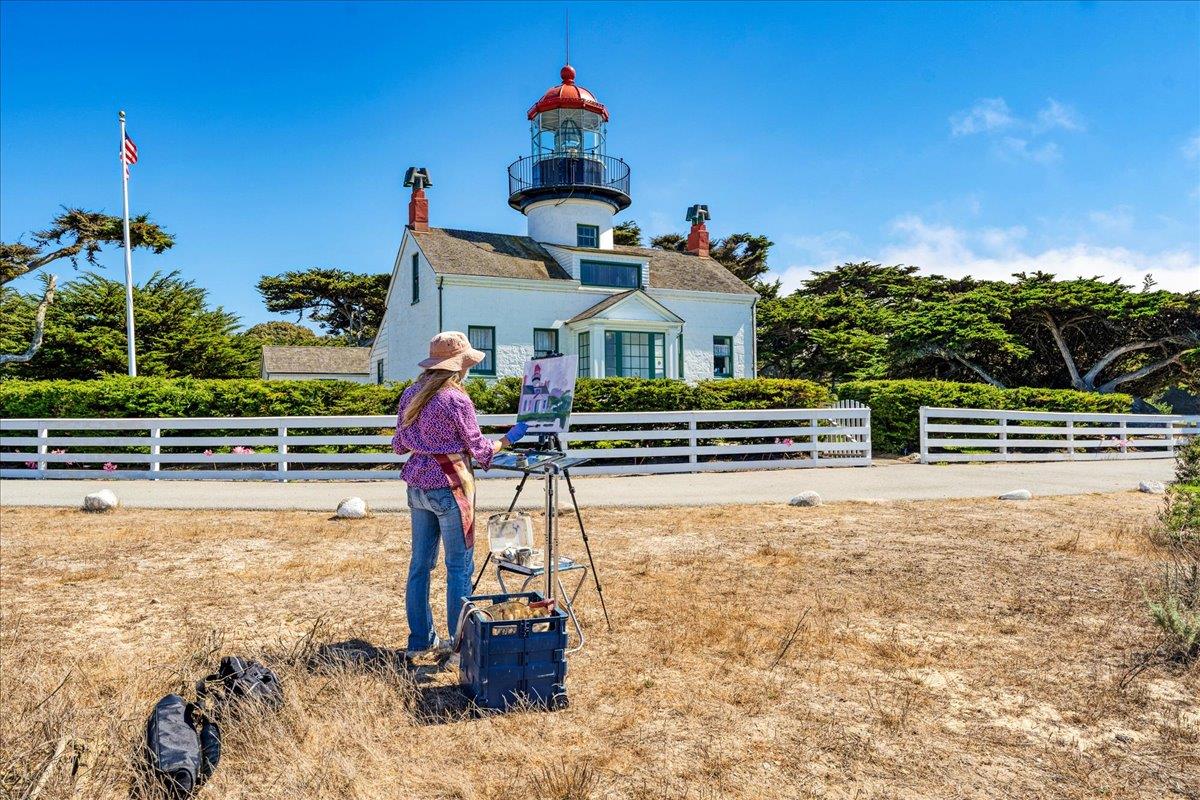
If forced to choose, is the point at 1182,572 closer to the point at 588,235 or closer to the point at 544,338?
the point at 544,338

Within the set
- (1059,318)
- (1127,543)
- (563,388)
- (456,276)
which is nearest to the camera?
(563,388)

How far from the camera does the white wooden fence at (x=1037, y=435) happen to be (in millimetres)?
17797

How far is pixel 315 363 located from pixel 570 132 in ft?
61.1

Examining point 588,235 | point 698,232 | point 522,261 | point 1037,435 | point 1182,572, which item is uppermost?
point 698,232

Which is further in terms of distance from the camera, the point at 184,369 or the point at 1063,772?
the point at 184,369

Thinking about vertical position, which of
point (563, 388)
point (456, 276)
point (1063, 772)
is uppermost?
point (456, 276)

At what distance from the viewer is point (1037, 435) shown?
67.0 ft

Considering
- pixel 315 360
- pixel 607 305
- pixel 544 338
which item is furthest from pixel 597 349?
pixel 315 360

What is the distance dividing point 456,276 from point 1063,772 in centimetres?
2212

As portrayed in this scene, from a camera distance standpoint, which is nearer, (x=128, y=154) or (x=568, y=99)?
(x=128, y=154)

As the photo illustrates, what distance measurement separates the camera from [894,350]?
3048 centimetres

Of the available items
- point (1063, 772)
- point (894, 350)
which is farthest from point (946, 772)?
point (894, 350)

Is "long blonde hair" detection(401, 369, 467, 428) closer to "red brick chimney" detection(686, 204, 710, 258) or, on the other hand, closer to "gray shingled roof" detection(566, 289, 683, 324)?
"gray shingled roof" detection(566, 289, 683, 324)

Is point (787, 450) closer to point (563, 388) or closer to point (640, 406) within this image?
point (640, 406)
